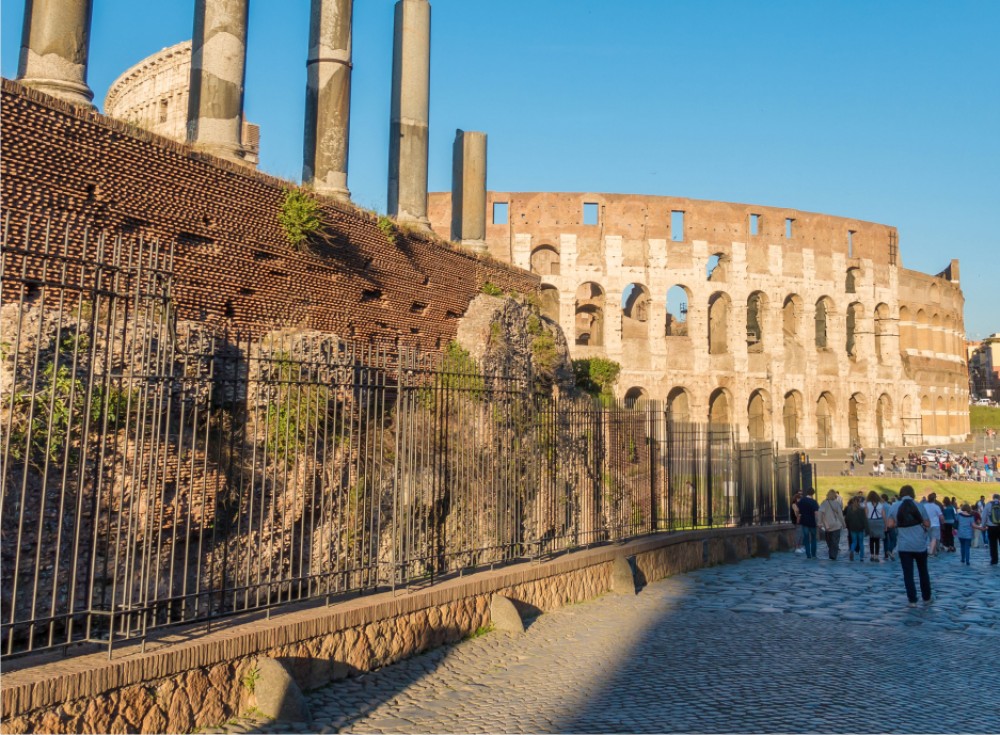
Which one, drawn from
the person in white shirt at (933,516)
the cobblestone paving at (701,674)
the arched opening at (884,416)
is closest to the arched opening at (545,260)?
the arched opening at (884,416)

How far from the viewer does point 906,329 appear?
43.3 metres

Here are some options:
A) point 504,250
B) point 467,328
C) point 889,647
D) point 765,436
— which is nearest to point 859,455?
point 765,436

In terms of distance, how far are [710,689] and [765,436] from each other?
33642mm

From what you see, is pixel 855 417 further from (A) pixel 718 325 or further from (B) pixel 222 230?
(B) pixel 222 230

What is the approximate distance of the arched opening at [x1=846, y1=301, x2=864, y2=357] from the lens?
41.3 metres

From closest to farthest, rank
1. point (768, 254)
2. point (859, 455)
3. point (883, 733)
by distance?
1. point (883, 733)
2. point (859, 455)
3. point (768, 254)

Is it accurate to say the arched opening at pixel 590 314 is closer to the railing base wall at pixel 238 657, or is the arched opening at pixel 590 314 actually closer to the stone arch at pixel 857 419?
the stone arch at pixel 857 419

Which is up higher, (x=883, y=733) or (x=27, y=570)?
(x=27, y=570)

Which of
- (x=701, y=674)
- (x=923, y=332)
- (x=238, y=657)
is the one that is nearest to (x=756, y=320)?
(x=923, y=332)

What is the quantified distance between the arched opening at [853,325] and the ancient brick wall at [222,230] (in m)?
33.9

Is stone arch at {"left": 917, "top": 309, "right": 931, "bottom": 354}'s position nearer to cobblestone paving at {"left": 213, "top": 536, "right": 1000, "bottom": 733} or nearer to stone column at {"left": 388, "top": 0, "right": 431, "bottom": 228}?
stone column at {"left": 388, "top": 0, "right": 431, "bottom": 228}

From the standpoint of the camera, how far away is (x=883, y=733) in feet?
14.9

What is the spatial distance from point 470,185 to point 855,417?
32.5m

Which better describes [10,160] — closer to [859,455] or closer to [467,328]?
[467,328]
